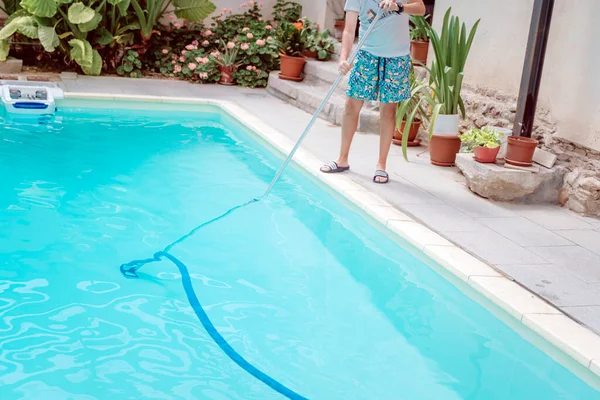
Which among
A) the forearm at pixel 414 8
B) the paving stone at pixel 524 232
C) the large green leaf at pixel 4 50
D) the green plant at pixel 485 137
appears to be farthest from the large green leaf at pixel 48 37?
the paving stone at pixel 524 232

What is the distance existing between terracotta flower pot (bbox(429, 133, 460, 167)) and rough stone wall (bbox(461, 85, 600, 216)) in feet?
1.07

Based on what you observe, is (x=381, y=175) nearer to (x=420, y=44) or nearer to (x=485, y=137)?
(x=485, y=137)

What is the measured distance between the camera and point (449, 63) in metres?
5.16

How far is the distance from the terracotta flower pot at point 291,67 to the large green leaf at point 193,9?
3.72ft

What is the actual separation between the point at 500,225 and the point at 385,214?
62 cm

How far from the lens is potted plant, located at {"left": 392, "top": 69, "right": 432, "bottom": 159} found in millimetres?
5090

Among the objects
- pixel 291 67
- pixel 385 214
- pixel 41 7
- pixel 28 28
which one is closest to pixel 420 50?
pixel 291 67

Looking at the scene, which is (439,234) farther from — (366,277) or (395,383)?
(395,383)

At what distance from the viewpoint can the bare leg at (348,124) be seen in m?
4.69

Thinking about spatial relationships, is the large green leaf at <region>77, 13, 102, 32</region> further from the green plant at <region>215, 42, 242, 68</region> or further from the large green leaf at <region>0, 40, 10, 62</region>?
the green plant at <region>215, 42, 242, 68</region>

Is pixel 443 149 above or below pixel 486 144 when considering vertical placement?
below

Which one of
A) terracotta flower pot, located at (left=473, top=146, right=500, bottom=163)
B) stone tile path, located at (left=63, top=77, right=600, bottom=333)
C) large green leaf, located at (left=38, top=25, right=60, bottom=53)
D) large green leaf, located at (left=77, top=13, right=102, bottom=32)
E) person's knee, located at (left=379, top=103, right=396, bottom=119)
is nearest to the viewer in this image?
stone tile path, located at (left=63, top=77, right=600, bottom=333)

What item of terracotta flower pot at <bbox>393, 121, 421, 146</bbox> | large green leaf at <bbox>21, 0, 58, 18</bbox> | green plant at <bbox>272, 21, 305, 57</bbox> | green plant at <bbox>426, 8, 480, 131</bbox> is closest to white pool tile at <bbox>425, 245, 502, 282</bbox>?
green plant at <bbox>426, 8, 480, 131</bbox>

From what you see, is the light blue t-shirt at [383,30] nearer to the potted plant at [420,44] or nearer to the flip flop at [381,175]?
the flip flop at [381,175]
